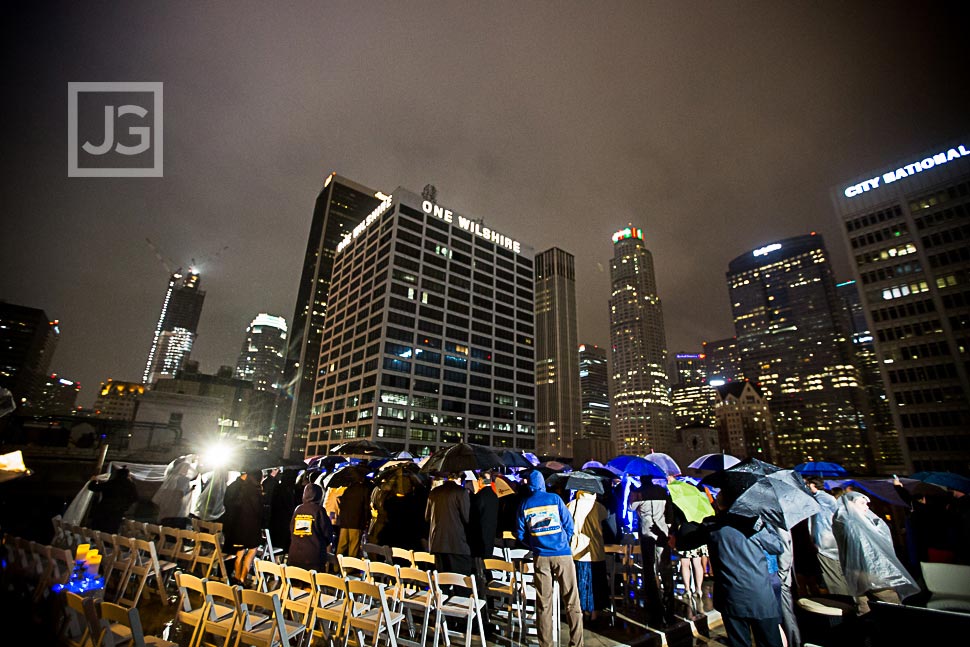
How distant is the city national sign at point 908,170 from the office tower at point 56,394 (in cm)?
24719

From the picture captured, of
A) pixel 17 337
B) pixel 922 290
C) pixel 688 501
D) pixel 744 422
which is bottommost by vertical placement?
pixel 688 501

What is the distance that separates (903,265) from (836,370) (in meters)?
125

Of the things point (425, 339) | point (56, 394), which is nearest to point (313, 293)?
point (425, 339)

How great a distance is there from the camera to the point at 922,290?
62.0 m

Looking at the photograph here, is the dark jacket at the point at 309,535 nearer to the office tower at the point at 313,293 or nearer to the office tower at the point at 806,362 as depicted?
the office tower at the point at 313,293

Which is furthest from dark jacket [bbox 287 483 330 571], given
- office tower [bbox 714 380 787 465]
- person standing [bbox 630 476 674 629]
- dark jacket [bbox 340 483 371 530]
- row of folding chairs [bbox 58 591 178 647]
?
office tower [bbox 714 380 787 465]

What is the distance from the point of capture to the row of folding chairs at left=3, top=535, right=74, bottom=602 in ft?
17.1

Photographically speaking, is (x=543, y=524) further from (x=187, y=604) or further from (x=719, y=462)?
(x=719, y=462)

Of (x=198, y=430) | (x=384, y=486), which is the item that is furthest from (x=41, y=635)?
(x=198, y=430)

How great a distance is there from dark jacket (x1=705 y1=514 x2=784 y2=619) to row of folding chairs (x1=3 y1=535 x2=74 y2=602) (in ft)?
25.9

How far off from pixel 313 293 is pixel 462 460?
483 ft

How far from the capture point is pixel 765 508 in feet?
14.1

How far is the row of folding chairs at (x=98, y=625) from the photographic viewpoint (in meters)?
3.40

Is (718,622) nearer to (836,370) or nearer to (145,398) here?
(145,398)
